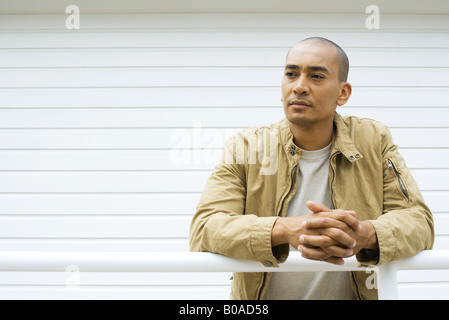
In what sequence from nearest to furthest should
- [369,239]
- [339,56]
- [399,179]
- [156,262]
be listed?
[156,262]
[369,239]
[399,179]
[339,56]

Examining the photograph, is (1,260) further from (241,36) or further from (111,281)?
(241,36)

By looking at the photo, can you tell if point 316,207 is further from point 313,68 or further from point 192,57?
point 192,57

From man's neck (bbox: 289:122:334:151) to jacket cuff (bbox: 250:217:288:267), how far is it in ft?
1.62

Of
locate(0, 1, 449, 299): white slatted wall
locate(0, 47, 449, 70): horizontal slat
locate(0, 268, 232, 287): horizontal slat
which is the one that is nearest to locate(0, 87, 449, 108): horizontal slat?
locate(0, 1, 449, 299): white slatted wall

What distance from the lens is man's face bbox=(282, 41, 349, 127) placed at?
5.50 ft

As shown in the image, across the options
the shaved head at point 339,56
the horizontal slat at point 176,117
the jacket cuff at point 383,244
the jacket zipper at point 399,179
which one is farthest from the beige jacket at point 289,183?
the horizontal slat at point 176,117

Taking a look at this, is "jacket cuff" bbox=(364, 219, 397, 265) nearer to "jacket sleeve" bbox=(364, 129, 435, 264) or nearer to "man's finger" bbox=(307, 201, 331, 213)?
"jacket sleeve" bbox=(364, 129, 435, 264)

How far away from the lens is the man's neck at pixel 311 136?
1.71m

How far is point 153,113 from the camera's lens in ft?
10.9

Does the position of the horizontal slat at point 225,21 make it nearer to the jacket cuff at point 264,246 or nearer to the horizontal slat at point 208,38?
the horizontal slat at point 208,38

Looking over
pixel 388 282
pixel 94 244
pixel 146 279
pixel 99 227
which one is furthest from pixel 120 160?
pixel 388 282

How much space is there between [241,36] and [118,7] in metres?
0.99

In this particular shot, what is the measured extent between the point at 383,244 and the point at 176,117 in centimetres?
231
